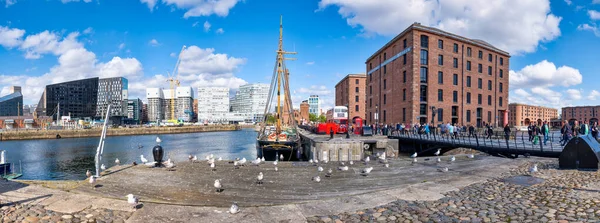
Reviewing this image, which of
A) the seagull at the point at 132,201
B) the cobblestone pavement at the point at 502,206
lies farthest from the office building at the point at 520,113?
the seagull at the point at 132,201

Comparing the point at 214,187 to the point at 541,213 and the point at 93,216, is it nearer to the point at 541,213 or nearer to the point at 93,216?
the point at 93,216

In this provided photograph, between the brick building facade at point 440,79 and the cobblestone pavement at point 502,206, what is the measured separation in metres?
39.0

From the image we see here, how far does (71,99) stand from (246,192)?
20420cm

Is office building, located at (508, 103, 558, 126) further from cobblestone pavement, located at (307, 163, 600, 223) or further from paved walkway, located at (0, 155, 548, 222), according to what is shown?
cobblestone pavement, located at (307, 163, 600, 223)

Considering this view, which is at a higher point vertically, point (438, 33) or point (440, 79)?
point (438, 33)

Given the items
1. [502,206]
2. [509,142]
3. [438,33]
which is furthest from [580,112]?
[502,206]

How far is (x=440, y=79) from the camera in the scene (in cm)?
5144

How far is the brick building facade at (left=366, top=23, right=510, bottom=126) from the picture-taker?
49312 millimetres

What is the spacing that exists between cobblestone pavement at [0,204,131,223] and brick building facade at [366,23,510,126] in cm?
4410

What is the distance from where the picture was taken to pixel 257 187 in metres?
11.1

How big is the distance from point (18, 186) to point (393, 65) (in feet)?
180

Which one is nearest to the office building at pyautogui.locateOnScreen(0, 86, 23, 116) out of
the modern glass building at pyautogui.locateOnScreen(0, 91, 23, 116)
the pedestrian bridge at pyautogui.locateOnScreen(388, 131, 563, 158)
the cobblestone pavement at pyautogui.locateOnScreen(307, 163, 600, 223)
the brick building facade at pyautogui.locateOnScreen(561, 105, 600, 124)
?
the modern glass building at pyautogui.locateOnScreen(0, 91, 23, 116)

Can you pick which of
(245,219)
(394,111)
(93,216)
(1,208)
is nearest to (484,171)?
(245,219)

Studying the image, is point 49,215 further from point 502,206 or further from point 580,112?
point 580,112
